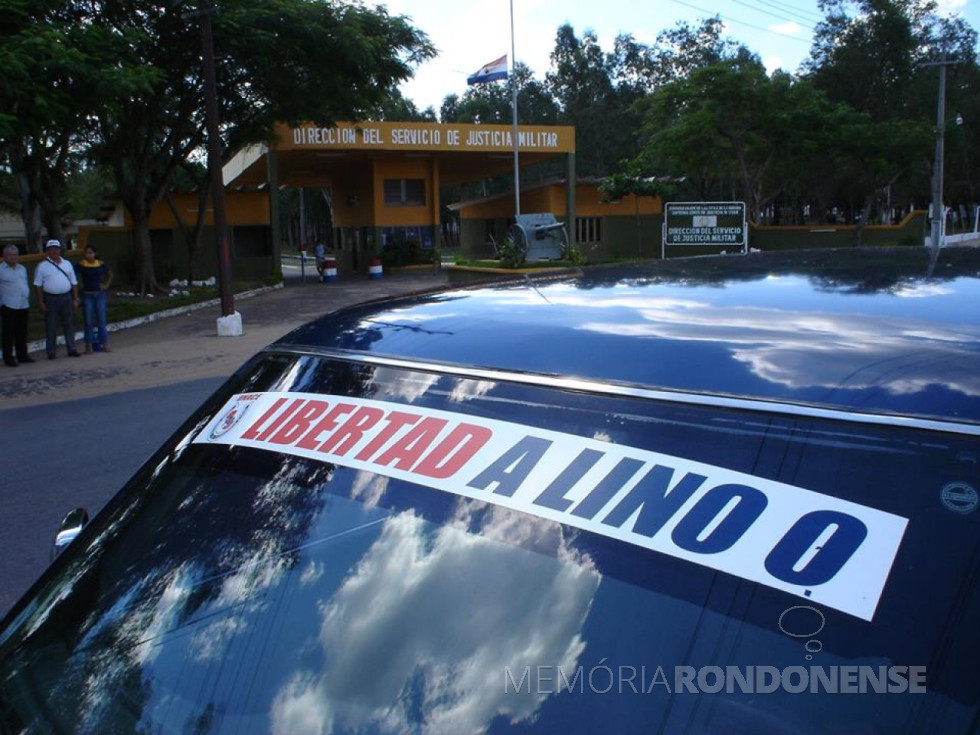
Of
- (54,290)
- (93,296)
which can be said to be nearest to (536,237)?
(93,296)

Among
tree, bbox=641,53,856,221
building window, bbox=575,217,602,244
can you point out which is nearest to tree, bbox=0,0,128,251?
tree, bbox=641,53,856,221

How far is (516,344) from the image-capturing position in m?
1.77

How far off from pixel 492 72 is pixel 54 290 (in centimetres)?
2049

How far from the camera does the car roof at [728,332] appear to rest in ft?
4.69

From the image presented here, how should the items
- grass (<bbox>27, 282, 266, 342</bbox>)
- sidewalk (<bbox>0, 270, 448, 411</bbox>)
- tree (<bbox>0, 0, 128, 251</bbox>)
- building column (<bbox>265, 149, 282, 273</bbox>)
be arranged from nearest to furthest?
1. sidewalk (<bbox>0, 270, 448, 411</bbox>)
2. tree (<bbox>0, 0, 128, 251</bbox>)
3. grass (<bbox>27, 282, 266, 342</bbox>)
4. building column (<bbox>265, 149, 282, 273</bbox>)

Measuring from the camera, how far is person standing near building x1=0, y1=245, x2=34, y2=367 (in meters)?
13.6

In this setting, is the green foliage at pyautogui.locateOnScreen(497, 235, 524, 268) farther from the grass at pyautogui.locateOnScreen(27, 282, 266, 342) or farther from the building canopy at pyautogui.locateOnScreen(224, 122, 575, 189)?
the building canopy at pyautogui.locateOnScreen(224, 122, 575, 189)

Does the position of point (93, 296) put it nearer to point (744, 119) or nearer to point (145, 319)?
point (145, 319)

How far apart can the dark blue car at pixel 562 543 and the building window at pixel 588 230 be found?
4377 centimetres

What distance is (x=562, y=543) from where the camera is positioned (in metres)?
1.37

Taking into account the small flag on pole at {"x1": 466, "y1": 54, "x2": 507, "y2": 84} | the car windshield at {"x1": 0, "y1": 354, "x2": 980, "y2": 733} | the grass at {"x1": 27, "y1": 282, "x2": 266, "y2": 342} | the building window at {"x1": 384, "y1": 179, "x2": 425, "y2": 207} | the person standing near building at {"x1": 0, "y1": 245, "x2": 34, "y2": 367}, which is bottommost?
the grass at {"x1": 27, "y1": 282, "x2": 266, "y2": 342}

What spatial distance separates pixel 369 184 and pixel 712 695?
125ft

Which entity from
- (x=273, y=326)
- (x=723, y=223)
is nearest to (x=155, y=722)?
(x=273, y=326)

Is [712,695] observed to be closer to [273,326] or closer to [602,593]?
[602,593]
